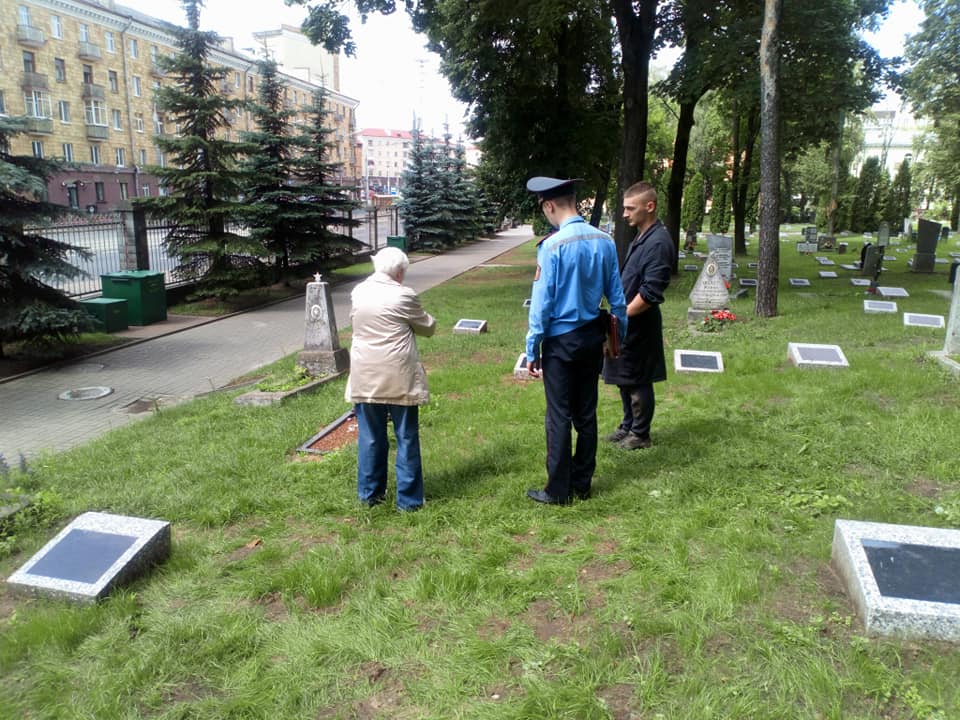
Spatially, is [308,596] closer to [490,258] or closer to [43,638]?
[43,638]

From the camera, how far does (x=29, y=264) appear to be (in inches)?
390

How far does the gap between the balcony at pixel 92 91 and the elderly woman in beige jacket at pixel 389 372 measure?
55.0m

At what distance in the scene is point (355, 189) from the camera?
20.6 m

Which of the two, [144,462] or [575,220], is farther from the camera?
[144,462]

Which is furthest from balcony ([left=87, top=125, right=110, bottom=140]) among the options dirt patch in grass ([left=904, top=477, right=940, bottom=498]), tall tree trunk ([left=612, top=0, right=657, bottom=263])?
dirt patch in grass ([left=904, top=477, right=940, bottom=498])

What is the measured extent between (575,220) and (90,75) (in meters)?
56.6

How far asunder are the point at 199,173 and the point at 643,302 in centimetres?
1285

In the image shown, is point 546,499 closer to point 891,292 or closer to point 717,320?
point 717,320

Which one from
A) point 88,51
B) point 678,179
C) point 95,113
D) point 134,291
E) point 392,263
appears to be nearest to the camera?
point 392,263

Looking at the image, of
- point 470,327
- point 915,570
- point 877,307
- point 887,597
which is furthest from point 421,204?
point 887,597

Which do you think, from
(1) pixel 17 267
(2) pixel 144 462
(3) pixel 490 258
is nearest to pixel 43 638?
(2) pixel 144 462

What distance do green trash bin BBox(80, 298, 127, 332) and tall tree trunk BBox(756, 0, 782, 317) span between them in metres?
11.6

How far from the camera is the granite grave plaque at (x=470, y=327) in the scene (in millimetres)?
11648

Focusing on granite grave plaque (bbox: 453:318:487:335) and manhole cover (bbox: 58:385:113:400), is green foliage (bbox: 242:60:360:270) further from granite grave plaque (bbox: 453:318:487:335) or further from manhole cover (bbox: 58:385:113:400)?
manhole cover (bbox: 58:385:113:400)
